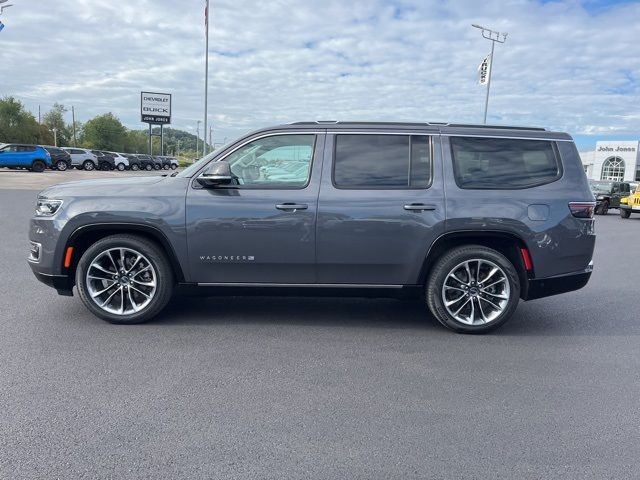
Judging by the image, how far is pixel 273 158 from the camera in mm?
4965

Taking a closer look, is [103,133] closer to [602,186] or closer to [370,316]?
[602,186]

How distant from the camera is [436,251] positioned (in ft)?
16.1

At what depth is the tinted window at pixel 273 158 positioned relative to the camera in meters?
4.92

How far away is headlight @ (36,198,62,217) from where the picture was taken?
486cm

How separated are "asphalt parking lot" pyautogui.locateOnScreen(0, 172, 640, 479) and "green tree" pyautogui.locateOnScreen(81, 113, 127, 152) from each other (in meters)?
94.3

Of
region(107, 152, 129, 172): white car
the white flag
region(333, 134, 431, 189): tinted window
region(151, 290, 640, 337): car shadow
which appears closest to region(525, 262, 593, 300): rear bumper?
region(151, 290, 640, 337): car shadow

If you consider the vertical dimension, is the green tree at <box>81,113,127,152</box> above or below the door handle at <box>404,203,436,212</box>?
above

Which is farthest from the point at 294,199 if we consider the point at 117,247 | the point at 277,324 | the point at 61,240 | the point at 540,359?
the point at 540,359

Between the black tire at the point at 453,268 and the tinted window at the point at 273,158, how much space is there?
5.04ft

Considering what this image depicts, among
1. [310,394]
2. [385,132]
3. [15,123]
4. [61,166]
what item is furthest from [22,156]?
[15,123]

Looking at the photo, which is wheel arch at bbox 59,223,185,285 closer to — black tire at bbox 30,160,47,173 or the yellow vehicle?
the yellow vehicle

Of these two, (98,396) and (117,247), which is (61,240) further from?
(98,396)

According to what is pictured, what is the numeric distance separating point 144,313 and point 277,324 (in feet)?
4.07

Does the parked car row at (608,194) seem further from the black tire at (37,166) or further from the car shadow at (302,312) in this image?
the black tire at (37,166)
